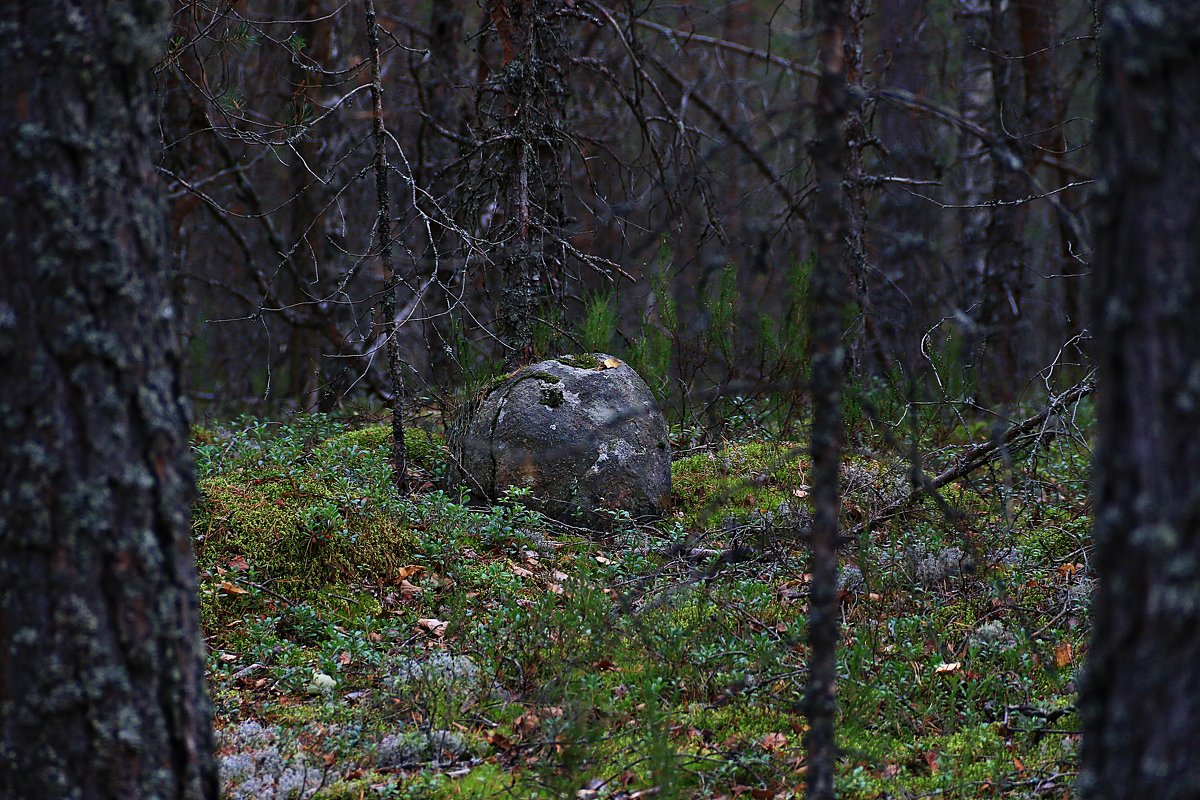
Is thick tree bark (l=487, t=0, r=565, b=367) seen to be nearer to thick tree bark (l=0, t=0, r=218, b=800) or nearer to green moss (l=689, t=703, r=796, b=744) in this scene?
green moss (l=689, t=703, r=796, b=744)

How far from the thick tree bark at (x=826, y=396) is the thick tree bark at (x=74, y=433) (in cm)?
170

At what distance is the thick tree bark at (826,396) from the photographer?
2451mm

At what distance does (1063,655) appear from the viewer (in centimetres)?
420

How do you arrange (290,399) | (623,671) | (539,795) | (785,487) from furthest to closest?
(290,399)
(785,487)
(623,671)
(539,795)

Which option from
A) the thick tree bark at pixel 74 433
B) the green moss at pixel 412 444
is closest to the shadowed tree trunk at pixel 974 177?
the green moss at pixel 412 444

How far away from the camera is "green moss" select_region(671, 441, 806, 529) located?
6332 millimetres

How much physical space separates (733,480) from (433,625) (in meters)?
2.80

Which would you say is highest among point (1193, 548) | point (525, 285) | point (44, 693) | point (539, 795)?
point (525, 285)

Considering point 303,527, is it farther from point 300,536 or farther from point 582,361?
point 582,361

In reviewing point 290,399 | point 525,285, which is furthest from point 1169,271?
point 290,399

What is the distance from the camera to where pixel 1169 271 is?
5.58 ft

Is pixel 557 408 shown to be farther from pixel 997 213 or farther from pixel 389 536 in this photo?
pixel 997 213

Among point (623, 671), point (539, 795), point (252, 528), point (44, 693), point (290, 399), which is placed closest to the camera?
point (44, 693)

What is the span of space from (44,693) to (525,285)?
17.1 feet
